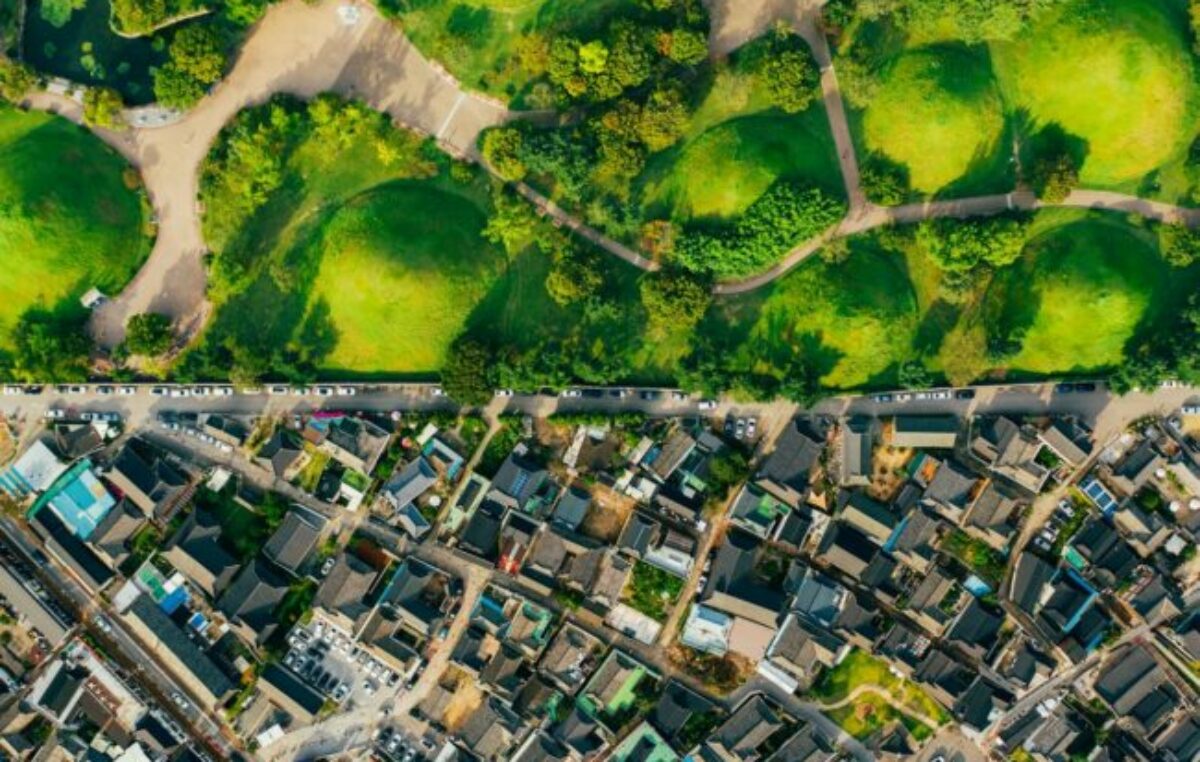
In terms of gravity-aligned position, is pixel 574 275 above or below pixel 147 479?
above

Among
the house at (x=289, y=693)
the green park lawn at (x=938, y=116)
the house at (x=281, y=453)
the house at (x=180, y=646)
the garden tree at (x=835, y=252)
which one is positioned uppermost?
the green park lawn at (x=938, y=116)

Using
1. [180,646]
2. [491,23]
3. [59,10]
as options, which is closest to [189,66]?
[59,10]

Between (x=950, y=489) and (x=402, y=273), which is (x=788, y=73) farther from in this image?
(x=950, y=489)

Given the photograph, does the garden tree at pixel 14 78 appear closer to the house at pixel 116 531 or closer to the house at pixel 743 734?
the house at pixel 116 531

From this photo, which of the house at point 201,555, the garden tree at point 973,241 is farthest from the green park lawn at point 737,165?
the house at point 201,555

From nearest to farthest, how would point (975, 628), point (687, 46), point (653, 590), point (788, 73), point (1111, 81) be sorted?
point (788, 73), point (687, 46), point (1111, 81), point (975, 628), point (653, 590)

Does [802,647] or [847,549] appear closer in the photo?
[802,647]
